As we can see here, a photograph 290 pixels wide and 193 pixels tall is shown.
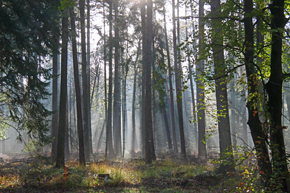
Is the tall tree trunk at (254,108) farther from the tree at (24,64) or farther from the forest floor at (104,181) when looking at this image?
the tree at (24,64)

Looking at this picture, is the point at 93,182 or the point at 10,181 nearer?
the point at 10,181

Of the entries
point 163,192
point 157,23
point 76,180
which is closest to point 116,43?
point 157,23

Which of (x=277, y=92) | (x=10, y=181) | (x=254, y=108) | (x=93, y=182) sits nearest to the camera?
(x=254, y=108)

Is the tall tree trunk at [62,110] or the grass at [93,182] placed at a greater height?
the tall tree trunk at [62,110]

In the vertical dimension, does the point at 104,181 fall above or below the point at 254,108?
below

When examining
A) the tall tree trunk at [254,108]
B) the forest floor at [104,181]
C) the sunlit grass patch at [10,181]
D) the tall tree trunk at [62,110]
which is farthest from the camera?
the tall tree trunk at [62,110]

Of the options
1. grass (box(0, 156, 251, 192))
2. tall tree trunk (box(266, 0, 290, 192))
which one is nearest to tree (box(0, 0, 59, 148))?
grass (box(0, 156, 251, 192))

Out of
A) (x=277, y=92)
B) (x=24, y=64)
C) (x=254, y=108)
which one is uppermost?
(x=24, y=64)

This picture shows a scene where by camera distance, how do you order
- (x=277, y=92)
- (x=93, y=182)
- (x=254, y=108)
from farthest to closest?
(x=93, y=182) → (x=277, y=92) → (x=254, y=108)

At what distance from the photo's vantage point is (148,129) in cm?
1377

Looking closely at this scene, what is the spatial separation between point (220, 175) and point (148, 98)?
6135mm

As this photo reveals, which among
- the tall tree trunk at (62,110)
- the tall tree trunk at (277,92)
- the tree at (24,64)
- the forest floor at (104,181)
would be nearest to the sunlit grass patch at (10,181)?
the forest floor at (104,181)

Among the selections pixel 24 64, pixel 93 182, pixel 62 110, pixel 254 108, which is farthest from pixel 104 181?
pixel 254 108

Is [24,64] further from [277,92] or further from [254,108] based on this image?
[277,92]
